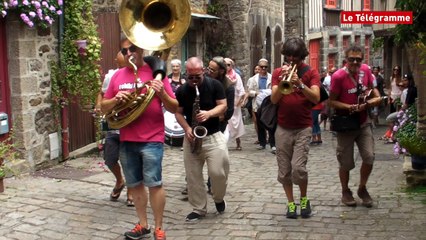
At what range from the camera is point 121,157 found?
5.34 meters


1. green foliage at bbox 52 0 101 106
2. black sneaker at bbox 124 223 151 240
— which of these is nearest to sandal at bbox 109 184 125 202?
black sneaker at bbox 124 223 151 240

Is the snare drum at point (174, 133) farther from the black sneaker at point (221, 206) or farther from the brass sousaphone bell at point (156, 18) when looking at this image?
the brass sousaphone bell at point (156, 18)

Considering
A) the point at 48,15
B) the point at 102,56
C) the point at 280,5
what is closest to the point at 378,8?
the point at 280,5

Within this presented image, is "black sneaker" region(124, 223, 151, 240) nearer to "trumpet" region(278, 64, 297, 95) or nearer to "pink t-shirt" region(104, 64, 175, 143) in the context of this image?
"pink t-shirt" region(104, 64, 175, 143)

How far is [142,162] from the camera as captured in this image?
5281 mm

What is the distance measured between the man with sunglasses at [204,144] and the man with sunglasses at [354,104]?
1151 millimetres

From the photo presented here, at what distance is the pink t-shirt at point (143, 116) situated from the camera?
203 inches

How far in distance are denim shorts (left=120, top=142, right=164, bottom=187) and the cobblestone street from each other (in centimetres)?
61

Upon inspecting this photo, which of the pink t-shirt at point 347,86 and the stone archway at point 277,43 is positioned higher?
the stone archway at point 277,43

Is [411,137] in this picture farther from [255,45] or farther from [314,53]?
[314,53]

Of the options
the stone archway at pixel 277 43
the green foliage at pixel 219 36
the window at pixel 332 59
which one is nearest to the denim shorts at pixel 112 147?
the green foliage at pixel 219 36

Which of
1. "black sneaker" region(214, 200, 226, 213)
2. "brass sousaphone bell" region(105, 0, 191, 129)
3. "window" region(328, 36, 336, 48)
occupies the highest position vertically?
"window" region(328, 36, 336, 48)

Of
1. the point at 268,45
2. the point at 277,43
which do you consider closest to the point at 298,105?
the point at 268,45

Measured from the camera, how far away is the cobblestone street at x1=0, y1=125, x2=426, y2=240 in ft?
18.2
